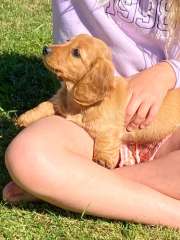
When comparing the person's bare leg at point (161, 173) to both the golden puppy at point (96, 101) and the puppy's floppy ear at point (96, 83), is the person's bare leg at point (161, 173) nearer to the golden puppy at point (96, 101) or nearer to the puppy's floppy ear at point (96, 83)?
the golden puppy at point (96, 101)

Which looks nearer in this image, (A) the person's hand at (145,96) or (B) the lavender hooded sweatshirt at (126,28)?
(A) the person's hand at (145,96)

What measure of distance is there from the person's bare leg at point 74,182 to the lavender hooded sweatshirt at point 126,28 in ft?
1.69

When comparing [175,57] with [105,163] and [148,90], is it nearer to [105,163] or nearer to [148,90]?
[148,90]

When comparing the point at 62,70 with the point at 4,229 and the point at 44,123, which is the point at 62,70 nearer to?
the point at 44,123

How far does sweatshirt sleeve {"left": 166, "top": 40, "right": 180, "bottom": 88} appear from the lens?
263 centimetres

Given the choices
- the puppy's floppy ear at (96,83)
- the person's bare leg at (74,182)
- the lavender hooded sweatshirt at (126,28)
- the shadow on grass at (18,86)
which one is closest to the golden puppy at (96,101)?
the puppy's floppy ear at (96,83)

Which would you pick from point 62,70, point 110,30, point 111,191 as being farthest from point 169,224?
point 110,30

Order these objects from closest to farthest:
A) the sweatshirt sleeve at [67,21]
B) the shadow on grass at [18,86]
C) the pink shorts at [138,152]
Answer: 1. the pink shorts at [138,152]
2. the sweatshirt sleeve at [67,21]
3. the shadow on grass at [18,86]

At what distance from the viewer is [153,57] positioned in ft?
8.96

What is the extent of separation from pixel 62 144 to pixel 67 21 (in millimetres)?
651

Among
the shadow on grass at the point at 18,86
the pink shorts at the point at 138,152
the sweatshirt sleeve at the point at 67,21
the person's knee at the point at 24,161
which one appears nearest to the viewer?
the person's knee at the point at 24,161

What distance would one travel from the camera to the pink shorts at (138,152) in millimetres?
2607

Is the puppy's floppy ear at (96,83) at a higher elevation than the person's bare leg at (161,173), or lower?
higher

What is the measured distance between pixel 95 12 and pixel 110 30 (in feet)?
0.33
